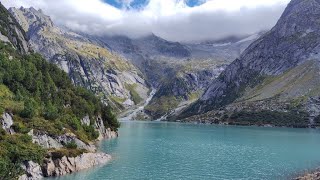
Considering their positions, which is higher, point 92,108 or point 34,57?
point 34,57

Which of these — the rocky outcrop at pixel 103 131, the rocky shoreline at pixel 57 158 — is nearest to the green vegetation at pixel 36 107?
the rocky shoreline at pixel 57 158

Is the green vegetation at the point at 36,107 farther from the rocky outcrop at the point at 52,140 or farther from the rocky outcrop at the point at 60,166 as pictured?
the rocky outcrop at the point at 60,166

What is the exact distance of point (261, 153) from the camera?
410ft

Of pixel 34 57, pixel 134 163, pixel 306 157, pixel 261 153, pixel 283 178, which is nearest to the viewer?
pixel 283 178

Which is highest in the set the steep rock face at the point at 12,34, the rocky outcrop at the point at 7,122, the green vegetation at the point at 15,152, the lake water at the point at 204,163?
the steep rock face at the point at 12,34

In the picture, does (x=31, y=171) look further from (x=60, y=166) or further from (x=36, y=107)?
(x=36, y=107)

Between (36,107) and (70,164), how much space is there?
95.3 ft

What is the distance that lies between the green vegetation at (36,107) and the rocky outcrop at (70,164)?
1.66 metres

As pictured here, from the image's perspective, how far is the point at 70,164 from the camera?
8538cm

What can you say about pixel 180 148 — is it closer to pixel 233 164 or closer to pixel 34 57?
pixel 233 164

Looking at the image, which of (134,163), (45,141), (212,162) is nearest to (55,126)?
(45,141)

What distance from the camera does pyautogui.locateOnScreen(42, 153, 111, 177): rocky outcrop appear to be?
79688 mm

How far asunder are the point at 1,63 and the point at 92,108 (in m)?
47.2

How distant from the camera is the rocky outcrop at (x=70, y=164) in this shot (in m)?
79.7
